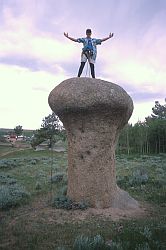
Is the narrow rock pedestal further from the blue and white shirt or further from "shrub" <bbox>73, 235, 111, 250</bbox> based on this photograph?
"shrub" <bbox>73, 235, 111, 250</bbox>

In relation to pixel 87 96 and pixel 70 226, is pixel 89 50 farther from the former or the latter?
pixel 70 226

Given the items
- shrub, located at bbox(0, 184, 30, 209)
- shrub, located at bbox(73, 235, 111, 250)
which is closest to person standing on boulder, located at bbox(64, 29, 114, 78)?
shrub, located at bbox(0, 184, 30, 209)

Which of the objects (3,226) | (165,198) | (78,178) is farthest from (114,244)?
(165,198)

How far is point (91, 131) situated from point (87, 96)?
101cm

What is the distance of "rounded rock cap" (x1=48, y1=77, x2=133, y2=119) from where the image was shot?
372 inches

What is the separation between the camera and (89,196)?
32.3 feet

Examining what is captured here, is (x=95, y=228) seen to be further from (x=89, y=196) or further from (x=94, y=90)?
(x=94, y=90)

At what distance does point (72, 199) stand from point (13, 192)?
230cm

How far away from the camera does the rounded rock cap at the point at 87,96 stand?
9.45 m

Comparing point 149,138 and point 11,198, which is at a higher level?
point 149,138

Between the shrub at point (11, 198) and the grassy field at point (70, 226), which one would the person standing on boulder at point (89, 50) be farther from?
the shrub at point (11, 198)

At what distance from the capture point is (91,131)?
9.81 m

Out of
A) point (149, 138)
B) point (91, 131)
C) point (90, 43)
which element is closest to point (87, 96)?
point (91, 131)

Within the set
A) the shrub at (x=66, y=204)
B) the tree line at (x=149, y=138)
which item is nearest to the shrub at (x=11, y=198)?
the shrub at (x=66, y=204)
